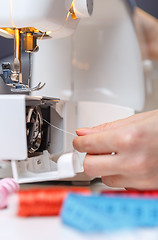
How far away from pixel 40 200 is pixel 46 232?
2 centimetres

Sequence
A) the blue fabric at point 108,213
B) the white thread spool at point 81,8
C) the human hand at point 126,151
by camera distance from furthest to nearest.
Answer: the white thread spool at point 81,8
the human hand at point 126,151
the blue fabric at point 108,213

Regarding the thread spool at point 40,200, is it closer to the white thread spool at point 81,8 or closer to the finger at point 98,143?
the finger at point 98,143

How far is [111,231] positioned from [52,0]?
46cm

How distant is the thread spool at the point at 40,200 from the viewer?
22 cm

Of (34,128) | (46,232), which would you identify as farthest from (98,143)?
(46,232)

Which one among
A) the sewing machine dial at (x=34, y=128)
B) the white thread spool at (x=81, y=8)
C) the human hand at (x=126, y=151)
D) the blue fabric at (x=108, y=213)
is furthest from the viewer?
the white thread spool at (x=81, y=8)

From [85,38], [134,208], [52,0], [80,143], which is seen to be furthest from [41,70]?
[134,208]

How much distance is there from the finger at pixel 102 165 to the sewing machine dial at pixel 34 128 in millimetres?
107

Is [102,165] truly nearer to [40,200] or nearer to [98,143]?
[98,143]

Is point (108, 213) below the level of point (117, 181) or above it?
above

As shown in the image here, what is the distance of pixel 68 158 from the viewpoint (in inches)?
16.5

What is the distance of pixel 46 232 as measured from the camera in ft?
0.70

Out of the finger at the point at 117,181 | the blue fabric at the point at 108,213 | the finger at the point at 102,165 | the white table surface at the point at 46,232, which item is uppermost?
the blue fabric at the point at 108,213

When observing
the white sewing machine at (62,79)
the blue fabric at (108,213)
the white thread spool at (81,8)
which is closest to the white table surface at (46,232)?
the blue fabric at (108,213)
